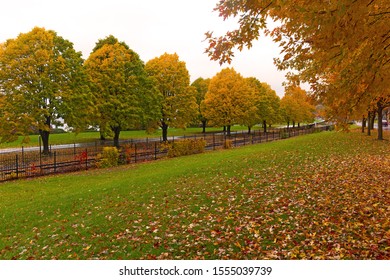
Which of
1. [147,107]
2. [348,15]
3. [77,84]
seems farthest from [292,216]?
[147,107]

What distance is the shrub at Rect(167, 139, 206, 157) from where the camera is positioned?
2583cm

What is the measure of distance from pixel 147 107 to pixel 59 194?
2156cm

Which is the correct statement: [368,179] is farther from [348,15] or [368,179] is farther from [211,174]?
[348,15]

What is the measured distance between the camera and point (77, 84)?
89.2 feet

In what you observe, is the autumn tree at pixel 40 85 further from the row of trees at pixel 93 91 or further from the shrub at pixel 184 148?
the shrub at pixel 184 148

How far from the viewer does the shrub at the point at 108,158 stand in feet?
72.3

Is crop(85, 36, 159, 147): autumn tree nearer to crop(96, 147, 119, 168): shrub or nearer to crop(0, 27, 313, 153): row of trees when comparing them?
crop(0, 27, 313, 153): row of trees

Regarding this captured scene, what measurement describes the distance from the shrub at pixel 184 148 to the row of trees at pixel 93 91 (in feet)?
24.0

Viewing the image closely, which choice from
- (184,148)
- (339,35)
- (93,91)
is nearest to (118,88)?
(93,91)

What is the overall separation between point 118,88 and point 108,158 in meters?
11.0

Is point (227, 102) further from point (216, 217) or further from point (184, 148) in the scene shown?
point (216, 217)

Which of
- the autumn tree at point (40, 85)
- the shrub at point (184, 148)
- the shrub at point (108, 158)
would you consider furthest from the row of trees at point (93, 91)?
the shrub at point (184, 148)

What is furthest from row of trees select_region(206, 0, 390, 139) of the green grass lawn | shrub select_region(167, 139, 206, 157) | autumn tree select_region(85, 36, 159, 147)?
autumn tree select_region(85, 36, 159, 147)

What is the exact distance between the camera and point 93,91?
1164 inches
